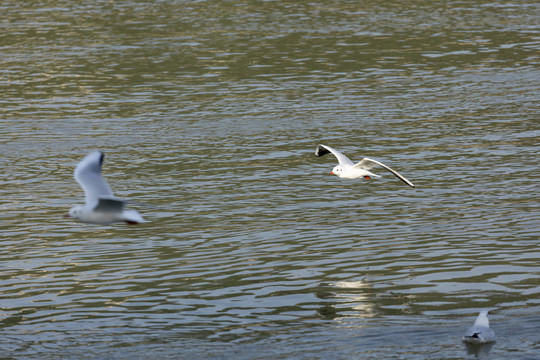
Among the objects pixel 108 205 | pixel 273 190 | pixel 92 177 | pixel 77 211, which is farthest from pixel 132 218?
pixel 273 190

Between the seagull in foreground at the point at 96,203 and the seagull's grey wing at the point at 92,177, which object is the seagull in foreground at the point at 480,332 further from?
the seagull's grey wing at the point at 92,177

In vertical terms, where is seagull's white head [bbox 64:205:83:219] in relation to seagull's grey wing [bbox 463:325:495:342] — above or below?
above

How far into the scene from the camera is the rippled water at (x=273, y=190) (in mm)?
16297

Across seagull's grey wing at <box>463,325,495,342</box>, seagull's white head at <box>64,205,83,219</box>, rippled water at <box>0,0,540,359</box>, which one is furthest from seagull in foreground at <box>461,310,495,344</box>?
seagull's white head at <box>64,205,83,219</box>

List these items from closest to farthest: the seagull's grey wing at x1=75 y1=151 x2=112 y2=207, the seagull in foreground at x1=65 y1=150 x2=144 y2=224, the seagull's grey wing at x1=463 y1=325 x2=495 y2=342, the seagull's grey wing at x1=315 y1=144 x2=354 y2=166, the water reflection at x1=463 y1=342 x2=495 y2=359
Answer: the seagull's grey wing at x1=463 y1=325 x2=495 y2=342, the water reflection at x1=463 y1=342 x2=495 y2=359, the seagull in foreground at x1=65 y1=150 x2=144 y2=224, the seagull's grey wing at x1=75 y1=151 x2=112 y2=207, the seagull's grey wing at x1=315 y1=144 x2=354 y2=166

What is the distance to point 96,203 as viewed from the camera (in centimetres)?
1524

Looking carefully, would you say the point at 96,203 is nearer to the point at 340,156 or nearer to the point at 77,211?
the point at 77,211

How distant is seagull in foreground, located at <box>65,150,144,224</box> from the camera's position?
15.1 m

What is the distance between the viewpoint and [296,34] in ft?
141

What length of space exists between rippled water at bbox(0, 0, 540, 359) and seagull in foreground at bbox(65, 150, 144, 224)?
6.40 ft

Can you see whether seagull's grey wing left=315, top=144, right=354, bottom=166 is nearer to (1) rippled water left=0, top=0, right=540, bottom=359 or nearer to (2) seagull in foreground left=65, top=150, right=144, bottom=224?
(1) rippled water left=0, top=0, right=540, bottom=359

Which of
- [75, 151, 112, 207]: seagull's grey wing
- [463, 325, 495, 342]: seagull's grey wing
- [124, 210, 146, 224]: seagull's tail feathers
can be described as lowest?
[463, 325, 495, 342]: seagull's grey wing

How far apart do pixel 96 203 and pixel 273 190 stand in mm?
8613

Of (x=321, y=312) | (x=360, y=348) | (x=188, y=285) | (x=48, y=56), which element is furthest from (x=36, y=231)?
(x=48, y=56)
